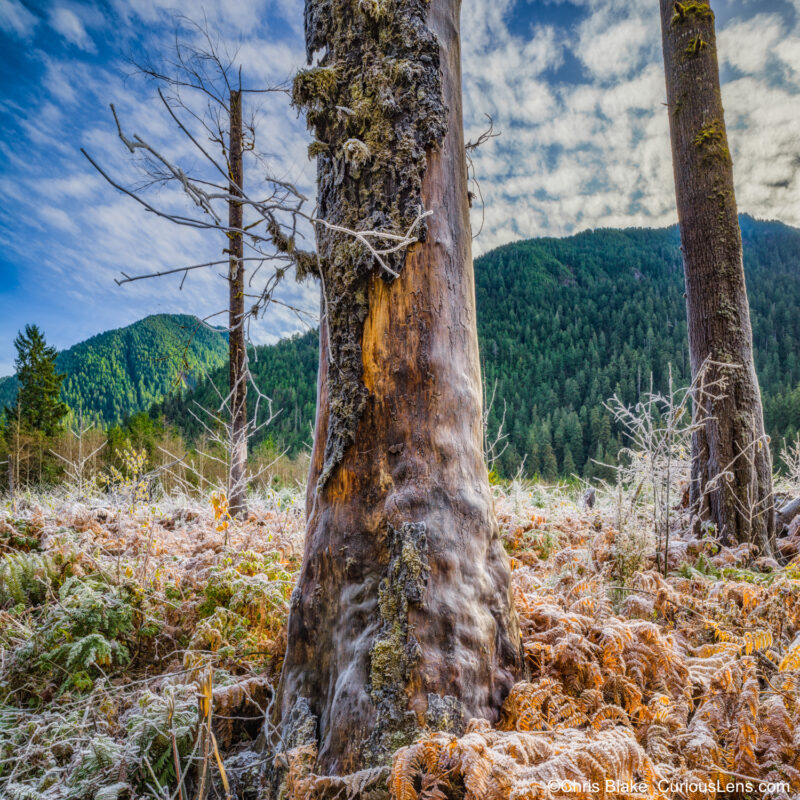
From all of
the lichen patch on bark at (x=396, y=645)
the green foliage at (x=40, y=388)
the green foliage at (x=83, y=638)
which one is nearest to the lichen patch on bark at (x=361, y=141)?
the lichen patch on bark at (x=396, y=645)

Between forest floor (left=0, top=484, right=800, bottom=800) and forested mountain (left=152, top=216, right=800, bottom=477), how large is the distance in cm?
3421

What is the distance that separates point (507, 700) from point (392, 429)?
105 centimetres

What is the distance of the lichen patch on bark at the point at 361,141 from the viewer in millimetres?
1766

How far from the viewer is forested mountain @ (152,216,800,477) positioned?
190ft

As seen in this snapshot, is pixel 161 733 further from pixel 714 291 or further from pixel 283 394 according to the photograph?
pixel 283 394

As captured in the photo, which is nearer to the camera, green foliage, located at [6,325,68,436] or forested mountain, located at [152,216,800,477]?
green foliage, located at [6,325,68,436]

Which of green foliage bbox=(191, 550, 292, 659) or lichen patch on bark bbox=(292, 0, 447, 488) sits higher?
lichen patch on bark bbox=(292, 0, 447, 488)

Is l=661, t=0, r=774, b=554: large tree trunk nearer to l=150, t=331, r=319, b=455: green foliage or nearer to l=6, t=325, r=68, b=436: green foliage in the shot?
l=6, t=325, r=68, b=436: green foliage

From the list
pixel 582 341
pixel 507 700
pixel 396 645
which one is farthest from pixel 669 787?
pixel 582 341

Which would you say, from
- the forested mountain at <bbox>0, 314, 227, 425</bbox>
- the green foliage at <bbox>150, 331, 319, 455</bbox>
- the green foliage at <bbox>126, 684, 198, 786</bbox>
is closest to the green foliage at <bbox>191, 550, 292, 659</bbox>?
the green foliage at <bbox>126, 684, 198, 786</bbox>

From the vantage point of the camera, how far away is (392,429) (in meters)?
1.69

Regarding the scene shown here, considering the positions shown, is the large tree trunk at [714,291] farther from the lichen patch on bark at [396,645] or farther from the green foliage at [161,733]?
the green foliage at [161,733]

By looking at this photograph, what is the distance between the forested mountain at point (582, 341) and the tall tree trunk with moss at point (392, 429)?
118 ft

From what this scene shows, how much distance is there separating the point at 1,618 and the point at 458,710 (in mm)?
3462
